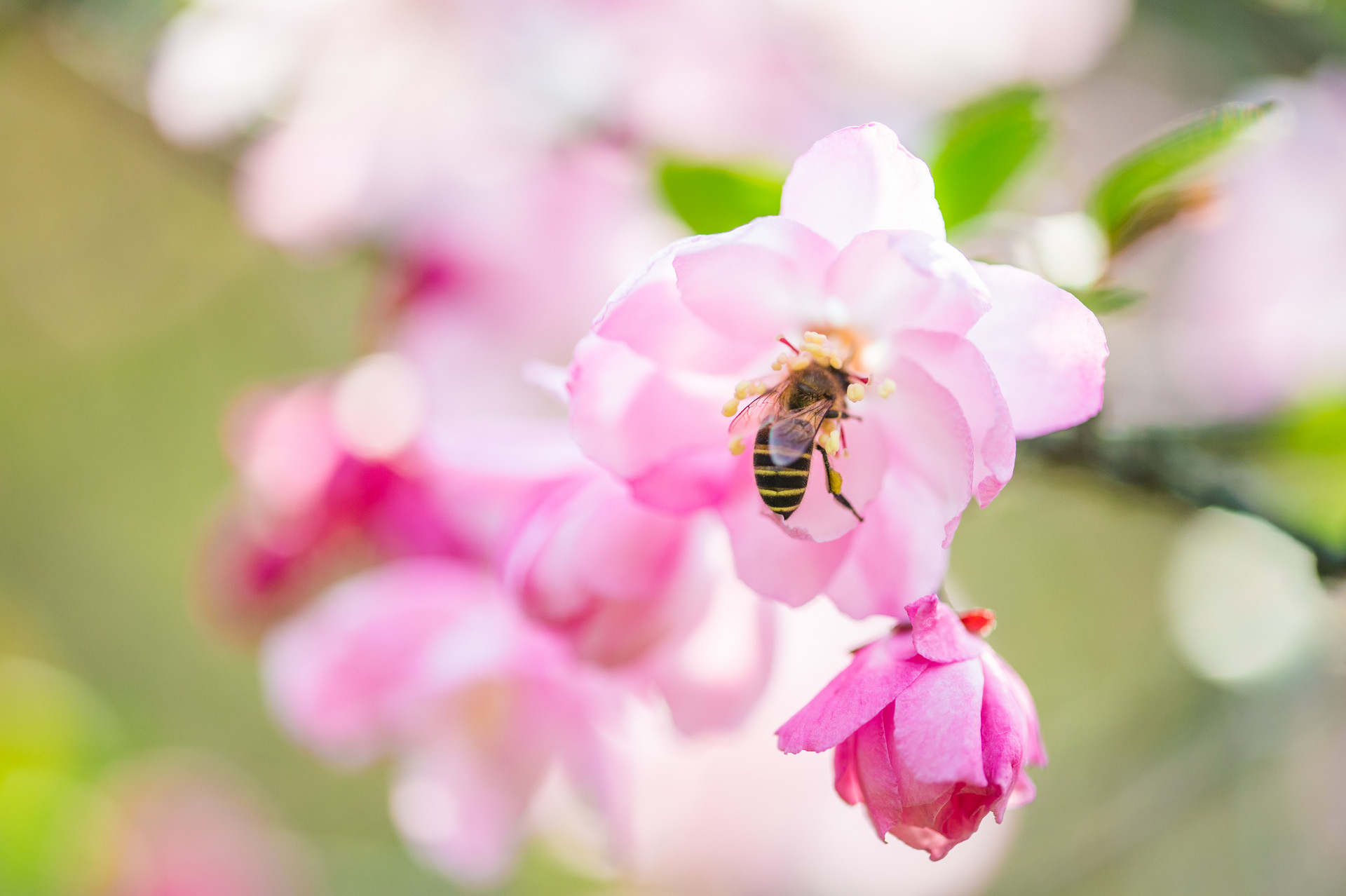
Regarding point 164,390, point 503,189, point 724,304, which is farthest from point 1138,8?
point 164,390

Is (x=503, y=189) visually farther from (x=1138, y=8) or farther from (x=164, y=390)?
(x=164, y=390)

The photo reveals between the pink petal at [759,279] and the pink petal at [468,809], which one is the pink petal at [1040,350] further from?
the pink petal at [468,809]

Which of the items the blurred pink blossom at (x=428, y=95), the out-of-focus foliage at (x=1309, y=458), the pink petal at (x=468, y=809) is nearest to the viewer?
the out-of-focus foliage at (x=1309, y=458)

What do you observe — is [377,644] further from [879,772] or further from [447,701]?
[879,772]

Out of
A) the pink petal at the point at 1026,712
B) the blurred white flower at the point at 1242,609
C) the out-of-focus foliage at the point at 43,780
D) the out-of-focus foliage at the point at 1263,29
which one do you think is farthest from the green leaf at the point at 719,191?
the out-of-focus foliage at the point at 43,780

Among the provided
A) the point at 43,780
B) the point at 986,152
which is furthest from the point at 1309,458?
the point at 43,780
